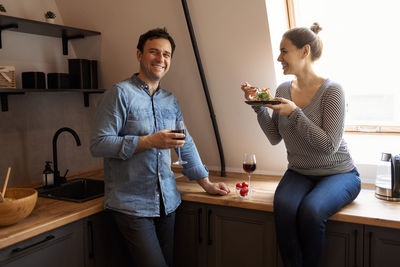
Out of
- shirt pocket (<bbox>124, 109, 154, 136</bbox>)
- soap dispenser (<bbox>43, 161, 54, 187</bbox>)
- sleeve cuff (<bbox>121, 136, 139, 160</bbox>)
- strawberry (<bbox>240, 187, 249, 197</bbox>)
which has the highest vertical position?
shirt pocket (<bbox>124, 109, 154, 136</bbox>)

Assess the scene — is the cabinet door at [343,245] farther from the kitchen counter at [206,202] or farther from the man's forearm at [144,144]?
the man's forearm at [144,144]

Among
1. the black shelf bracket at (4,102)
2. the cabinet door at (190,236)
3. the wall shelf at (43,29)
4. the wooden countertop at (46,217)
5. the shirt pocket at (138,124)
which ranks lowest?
the cabinet door at (190,236)

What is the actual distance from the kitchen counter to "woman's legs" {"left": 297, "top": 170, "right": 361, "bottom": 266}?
0.22 feet

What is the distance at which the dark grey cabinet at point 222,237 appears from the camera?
2.19 m

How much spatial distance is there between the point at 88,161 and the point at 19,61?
92cm

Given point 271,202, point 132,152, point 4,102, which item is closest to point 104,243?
point 132,152

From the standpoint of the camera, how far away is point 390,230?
184 cm

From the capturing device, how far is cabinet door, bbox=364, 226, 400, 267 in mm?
1838

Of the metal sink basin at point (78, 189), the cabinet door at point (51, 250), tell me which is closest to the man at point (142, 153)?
the cabinet door at point (51, 250)

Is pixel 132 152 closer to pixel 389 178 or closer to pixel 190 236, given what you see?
pixel 190 236

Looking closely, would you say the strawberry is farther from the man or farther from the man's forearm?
the man's forearm

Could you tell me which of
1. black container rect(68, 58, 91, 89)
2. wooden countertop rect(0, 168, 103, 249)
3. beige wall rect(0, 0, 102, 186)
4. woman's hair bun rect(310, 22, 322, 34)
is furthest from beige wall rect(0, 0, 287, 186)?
wooden countertop rect(0, 168, 103, 249)

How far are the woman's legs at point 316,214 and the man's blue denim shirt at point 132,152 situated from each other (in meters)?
0.72

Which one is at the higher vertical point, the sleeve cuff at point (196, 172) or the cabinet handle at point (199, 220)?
the sleeve cuff at point (196, 172)
